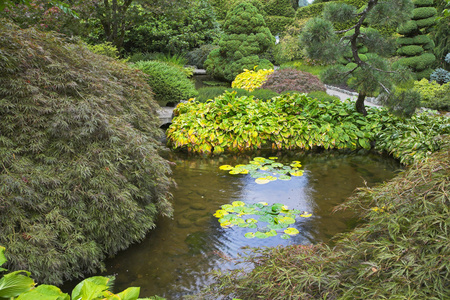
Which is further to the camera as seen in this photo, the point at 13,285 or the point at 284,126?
the point at 284,126

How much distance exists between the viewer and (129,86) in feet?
14.6

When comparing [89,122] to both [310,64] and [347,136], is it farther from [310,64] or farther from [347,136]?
[310,64]

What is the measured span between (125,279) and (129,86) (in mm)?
2463

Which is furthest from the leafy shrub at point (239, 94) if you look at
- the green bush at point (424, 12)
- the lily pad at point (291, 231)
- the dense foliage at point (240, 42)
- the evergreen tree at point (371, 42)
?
the green bush at point (424, 12)

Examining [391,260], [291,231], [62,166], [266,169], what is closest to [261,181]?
[266,169]

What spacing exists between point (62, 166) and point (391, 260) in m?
2.48

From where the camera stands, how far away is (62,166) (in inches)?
114

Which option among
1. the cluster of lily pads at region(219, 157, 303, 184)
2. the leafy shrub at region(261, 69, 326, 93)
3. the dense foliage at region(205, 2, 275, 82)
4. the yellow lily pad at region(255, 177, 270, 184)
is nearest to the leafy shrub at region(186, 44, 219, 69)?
the dense foliage at region(205, 2, 275, 82)

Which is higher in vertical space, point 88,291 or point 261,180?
point 88,291

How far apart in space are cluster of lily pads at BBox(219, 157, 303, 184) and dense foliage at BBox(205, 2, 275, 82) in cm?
799

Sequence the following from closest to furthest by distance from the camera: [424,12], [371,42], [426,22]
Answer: [371,42]
[424,12]
[426,22]

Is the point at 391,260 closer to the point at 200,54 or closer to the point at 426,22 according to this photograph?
the point at 426,22

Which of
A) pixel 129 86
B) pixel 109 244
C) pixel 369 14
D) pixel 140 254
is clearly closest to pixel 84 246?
Result: pixel 109 244

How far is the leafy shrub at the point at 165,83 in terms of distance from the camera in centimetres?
798
